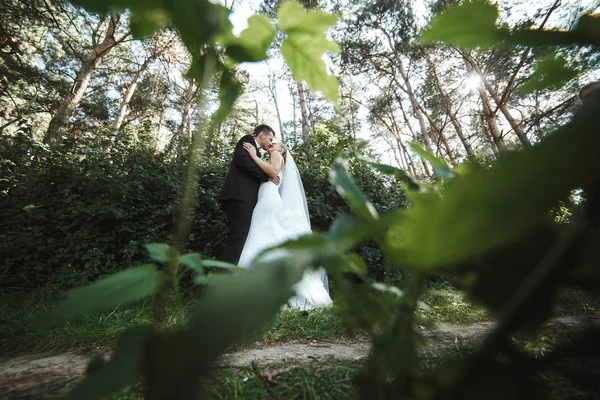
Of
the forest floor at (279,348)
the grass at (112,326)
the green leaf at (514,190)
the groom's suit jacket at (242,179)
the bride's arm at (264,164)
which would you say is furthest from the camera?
the bride's arm at (264,164)

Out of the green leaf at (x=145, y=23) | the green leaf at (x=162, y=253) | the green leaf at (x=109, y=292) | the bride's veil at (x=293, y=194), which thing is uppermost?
the bride's veil at (x=293, y=194)

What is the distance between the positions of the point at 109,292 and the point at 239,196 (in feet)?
9.51

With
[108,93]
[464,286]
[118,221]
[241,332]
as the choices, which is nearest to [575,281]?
[464,286]

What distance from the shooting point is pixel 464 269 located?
0.23m

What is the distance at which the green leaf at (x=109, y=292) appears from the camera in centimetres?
19

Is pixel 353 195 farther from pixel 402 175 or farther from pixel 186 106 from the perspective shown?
pixel 186 106

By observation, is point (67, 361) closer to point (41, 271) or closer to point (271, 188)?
point (271, 188)

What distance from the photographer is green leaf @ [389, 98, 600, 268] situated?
10 centimetres

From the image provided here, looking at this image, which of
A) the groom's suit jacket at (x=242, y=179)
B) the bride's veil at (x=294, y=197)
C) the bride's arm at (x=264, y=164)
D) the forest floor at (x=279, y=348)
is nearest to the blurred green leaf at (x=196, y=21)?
the forest floor at (x=279, y=348)

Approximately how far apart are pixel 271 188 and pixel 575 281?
3320mm

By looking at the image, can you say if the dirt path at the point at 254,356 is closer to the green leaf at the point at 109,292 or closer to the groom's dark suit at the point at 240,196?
the green leaf at the point at 109,292

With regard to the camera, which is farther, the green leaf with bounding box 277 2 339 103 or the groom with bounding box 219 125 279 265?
the groom with bounding box 219 125 279 265

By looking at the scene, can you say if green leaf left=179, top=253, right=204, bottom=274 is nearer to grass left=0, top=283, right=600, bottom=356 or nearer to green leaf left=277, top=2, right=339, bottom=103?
green leaf left=277, top=2, right=339, bottom=103

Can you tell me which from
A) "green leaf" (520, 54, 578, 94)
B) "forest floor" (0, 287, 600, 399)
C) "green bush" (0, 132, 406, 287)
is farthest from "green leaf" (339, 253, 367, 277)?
"green bush" (0, 132, 406, 287)
